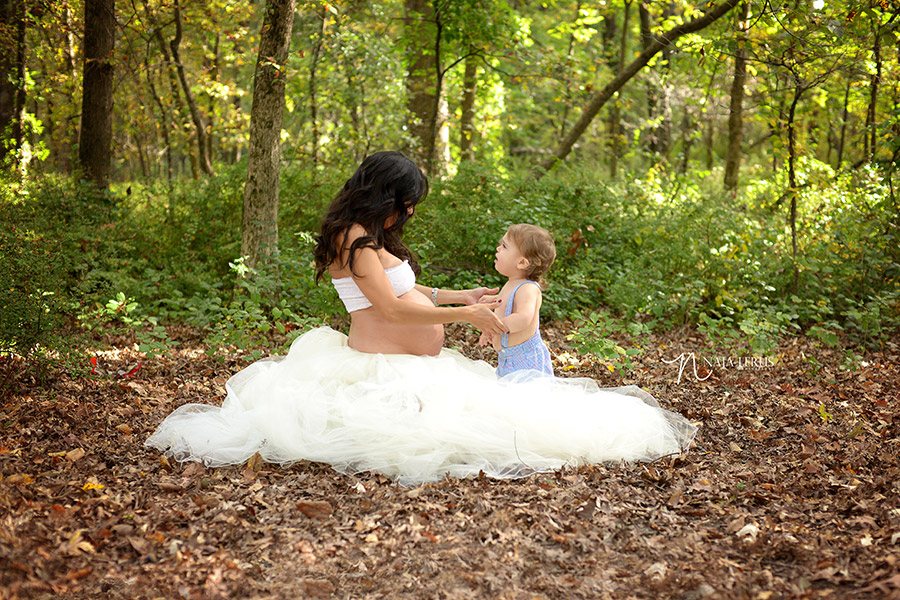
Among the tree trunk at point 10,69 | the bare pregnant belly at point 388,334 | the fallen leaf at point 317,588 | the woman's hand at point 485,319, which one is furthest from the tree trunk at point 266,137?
the fallen leaf at point 317,588

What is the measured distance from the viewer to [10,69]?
9180 millimetres

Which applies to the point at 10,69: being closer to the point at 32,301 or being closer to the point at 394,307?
the point at 32,301

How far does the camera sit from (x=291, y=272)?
24.1 ft

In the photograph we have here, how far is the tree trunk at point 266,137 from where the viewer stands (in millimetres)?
6746

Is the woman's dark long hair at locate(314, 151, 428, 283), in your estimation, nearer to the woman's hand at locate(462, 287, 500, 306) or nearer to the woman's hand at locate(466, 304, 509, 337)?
the woman's hand at locate(466, 304, 509, 337)

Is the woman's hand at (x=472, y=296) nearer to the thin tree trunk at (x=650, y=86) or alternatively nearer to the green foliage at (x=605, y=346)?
the green foliage at (x=605, y=346)

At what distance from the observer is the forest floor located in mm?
2781

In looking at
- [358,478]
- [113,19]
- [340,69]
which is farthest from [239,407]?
[340,69]

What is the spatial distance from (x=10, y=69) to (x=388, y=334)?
26.0 feet

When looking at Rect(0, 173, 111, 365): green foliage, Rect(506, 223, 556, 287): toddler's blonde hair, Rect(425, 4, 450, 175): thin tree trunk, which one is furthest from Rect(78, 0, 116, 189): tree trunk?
Rect(506, 223, 556, 287): toddler's blonde hair

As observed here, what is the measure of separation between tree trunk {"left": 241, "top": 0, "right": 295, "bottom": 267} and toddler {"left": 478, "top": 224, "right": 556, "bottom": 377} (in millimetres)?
3200

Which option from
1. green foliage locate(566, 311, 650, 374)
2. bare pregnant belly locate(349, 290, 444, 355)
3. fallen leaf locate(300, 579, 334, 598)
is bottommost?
fallen leaf locate(300, 579, 334, 598)

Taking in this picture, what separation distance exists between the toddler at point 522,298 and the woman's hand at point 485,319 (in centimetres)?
17

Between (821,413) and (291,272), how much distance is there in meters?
4.99
